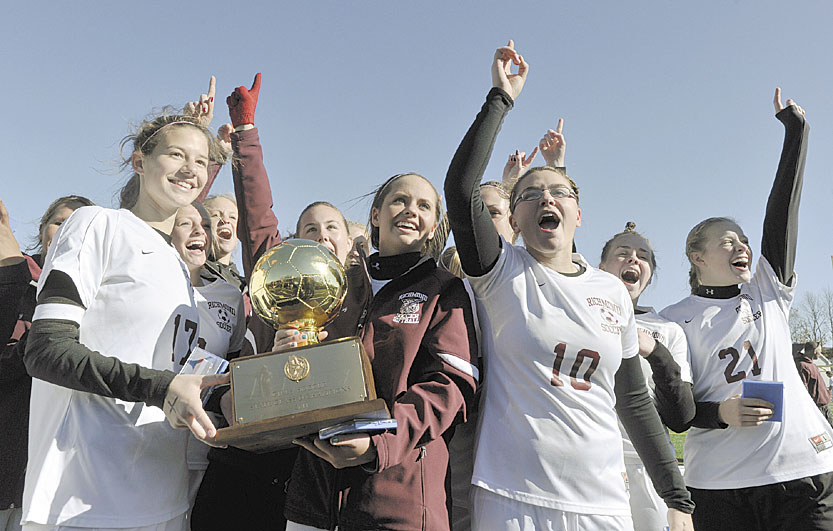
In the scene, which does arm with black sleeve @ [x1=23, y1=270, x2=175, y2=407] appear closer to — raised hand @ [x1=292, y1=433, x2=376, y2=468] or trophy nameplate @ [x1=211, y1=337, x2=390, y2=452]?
trophy nameplate @ [x1=211, y1=337, x2=390, y2=452]

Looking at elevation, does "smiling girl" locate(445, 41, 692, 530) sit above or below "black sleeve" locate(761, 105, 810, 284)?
below

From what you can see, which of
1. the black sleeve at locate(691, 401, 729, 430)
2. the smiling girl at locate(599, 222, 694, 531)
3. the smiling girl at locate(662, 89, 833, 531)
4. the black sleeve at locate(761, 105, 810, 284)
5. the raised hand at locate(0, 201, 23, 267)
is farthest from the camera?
the black sleeve at locate(761, 105, 810, 284)

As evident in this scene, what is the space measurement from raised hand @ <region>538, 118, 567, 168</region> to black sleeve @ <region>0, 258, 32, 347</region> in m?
3.05

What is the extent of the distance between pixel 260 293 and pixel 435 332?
0.68 m

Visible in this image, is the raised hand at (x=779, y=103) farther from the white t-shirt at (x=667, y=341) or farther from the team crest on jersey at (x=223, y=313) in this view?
the team crest on jersey at (x=223, y=313)

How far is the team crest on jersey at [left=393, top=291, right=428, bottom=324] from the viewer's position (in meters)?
2.34

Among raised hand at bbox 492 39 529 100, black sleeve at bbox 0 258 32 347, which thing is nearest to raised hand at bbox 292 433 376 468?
raised hand at bbox 492 39 529 100

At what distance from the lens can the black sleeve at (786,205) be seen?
3777mm

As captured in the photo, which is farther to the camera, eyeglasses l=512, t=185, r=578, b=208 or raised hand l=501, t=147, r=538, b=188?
raised hand l=501, t=147, r=538, b=188

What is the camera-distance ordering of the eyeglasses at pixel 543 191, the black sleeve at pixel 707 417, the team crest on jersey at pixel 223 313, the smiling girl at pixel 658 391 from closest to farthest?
1. the eyeglasses at pixel 543 191
2. the team crest on jersey at pixel 223 313
3. the smiling girl at pixel 658 391
4. the black sleeve at pixel 707 417

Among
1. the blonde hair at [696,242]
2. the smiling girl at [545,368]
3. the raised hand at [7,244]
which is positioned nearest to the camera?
the smiling girl at [545,368]

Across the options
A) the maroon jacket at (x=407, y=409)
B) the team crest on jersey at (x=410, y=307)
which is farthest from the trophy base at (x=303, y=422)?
the team crest on jersey at (x=410, y=307)

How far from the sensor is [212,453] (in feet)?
8.24

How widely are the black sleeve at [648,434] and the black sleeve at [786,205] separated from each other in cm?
167
